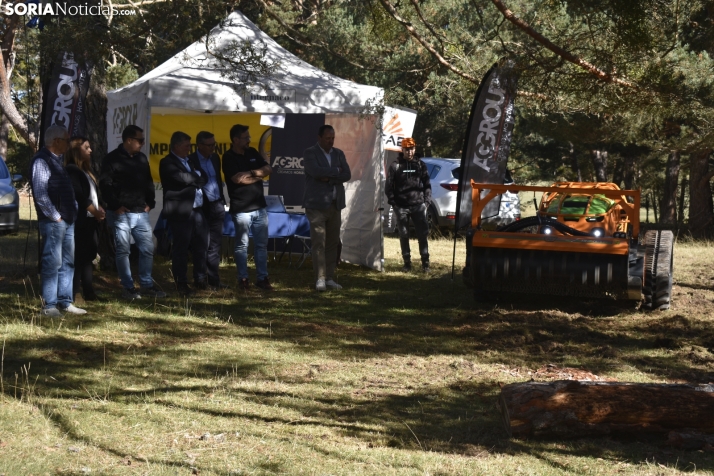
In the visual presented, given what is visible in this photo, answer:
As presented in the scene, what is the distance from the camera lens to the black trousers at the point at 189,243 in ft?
32.9

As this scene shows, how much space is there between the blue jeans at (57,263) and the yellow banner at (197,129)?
5.01 m

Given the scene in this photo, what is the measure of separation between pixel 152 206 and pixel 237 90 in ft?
10.2

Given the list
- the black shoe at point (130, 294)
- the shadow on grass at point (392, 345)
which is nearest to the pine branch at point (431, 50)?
the shadow on grass at point (392, 345)

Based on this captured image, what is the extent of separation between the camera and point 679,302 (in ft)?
35.3

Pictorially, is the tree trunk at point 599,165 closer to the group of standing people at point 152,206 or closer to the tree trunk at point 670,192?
the tree trunk at point 670,192

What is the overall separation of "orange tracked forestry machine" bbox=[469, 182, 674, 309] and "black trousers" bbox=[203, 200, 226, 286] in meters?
2.95

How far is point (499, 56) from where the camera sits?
13.4 meters

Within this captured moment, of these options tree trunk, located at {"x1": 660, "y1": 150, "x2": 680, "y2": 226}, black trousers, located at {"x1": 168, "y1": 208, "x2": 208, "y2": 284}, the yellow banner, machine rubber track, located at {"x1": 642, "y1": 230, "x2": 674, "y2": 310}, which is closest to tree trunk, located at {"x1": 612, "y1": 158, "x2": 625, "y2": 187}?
tree trunk, located at {"x1": 660, "y1": 150, "x2": 680, "y2": 226}

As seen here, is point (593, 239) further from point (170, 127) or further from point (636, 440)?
point (170, 127)

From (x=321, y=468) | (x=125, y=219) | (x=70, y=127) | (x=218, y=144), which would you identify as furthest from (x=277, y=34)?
(x=321, y=468)

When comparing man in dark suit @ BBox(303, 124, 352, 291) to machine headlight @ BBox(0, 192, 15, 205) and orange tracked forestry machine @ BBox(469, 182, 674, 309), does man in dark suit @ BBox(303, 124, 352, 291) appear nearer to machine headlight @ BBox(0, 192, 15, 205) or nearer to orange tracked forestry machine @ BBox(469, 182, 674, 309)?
orange tracked forestry machine @ BBox(469, 182, 674, 309)

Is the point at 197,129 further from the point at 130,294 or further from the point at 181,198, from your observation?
the point at 130,294

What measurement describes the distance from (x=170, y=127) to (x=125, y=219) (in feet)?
14.9

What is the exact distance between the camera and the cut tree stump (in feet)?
17.0
